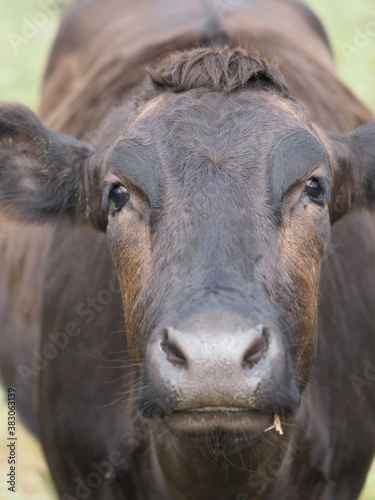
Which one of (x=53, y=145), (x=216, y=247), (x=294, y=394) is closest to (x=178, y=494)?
(x=294, y=394)

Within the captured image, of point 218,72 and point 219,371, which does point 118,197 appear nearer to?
point 218,72

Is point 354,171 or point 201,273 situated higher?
→ point 354,171

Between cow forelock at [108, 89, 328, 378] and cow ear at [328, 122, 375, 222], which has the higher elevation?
cow ear at [328, 122, 375, 222]

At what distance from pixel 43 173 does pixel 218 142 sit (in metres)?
1.40

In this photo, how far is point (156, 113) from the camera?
423 cm

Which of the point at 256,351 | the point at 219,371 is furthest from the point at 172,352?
the point at 256,351

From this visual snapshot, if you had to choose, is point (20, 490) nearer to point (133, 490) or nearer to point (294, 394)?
point (133, 490)

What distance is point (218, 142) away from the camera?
3920 mm

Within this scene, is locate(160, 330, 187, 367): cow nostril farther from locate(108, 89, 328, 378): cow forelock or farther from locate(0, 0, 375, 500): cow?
locate(108, 89, 328, 378): cow forelock

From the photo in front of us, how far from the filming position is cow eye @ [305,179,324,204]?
4.05m

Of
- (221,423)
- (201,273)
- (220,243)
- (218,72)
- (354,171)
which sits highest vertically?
(218,72)

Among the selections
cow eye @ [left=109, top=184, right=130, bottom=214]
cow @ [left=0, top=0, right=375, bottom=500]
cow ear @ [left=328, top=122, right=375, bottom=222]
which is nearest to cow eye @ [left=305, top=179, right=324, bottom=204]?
cow @ [left=0, top=0, right=375, bottom=500]

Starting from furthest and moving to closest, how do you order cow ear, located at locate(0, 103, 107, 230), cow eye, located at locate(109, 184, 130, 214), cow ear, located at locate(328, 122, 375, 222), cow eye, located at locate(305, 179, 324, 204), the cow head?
cow ear, located at locate(0, 103, 107, 230) < cow ear, located at locate(328, 122, 375, 222) < cow eye, located at locate(109, 184, 130, 214) < cow eye, located at locate(305, 179, 324, 204) < the cow head

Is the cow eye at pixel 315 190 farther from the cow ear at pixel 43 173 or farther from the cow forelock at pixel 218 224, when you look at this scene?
the cow ear at pixel 43 173
